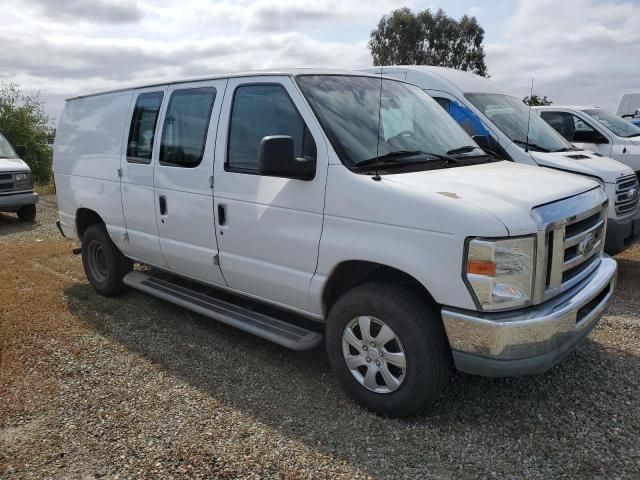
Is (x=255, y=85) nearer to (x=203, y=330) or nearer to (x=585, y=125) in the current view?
(x=203, y=330)

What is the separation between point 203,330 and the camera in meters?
4.81

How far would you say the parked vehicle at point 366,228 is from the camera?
2.83 meters

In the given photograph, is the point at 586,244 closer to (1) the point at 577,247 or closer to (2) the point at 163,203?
(1) the point at 577,247

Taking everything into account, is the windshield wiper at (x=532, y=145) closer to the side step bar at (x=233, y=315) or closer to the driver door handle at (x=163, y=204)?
the side step bar at (x=233, y=315)

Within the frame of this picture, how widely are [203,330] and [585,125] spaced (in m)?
7.07

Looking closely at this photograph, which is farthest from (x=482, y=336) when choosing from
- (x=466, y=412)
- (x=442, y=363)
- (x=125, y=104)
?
(x=125, y=104)

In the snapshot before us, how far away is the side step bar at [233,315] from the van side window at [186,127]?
114cm

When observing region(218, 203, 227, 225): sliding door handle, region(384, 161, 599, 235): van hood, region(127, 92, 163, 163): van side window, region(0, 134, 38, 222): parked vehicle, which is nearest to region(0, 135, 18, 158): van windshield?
region(0, 134, 38, 222): parked vehicle

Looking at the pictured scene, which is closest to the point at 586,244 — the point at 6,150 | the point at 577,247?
the point at 577,247

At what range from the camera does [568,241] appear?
307 cm

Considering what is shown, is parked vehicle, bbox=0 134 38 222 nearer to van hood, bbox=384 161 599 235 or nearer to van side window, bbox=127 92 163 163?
van side window, bbox=127 92 163 163

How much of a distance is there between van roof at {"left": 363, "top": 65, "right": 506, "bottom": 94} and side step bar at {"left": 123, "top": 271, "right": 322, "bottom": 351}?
12.4ft

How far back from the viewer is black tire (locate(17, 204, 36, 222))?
434 inches

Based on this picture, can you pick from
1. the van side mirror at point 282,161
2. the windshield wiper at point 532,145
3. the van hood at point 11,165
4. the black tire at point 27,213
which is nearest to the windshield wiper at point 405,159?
the van side mirror at point 282,161
